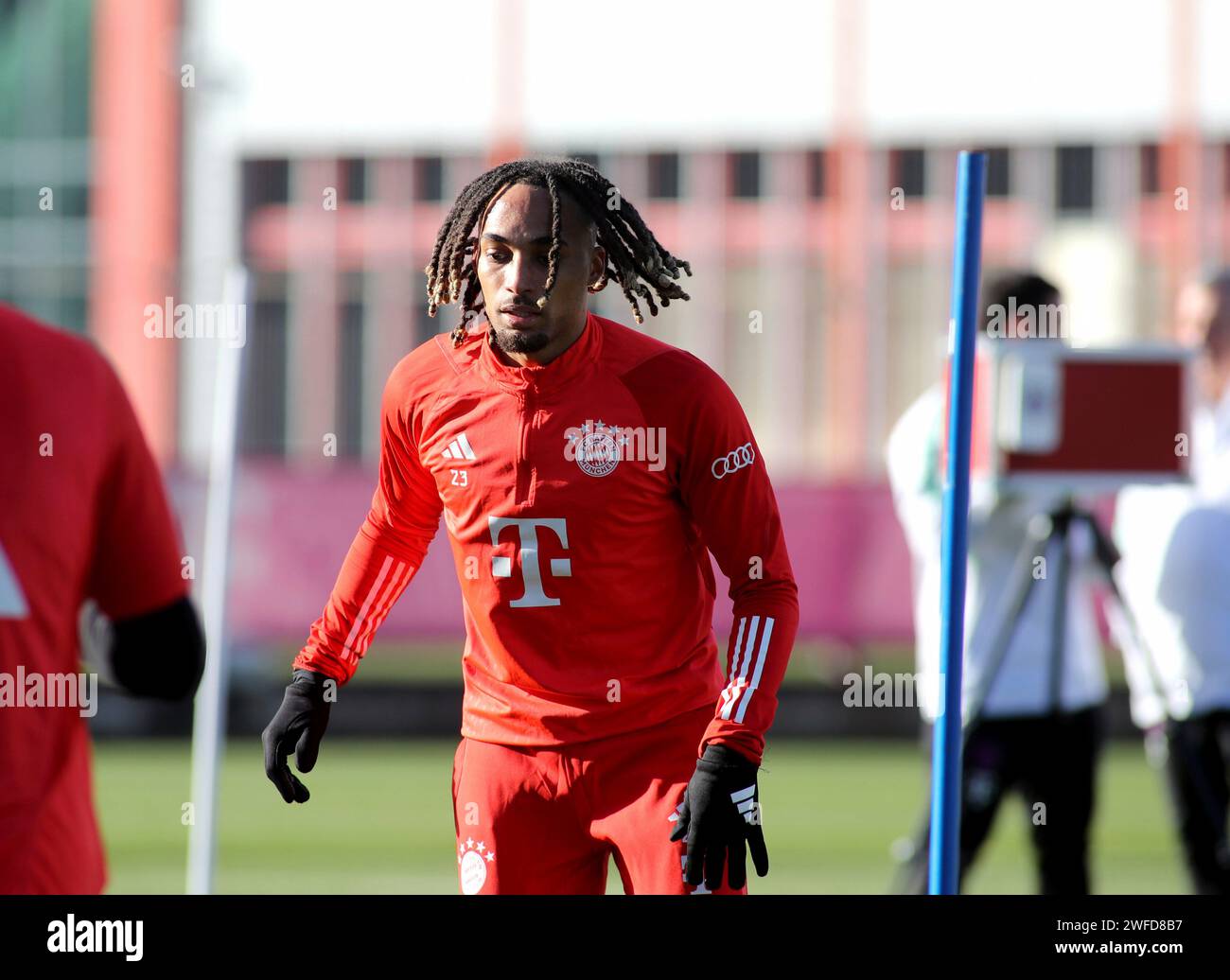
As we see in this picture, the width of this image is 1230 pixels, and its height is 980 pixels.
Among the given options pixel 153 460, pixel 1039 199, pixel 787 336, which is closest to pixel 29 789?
pixel 153 460

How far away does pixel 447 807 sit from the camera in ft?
34.9

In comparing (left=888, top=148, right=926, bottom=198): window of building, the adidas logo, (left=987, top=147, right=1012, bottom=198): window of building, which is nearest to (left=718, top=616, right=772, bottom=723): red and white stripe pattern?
the adidas logo

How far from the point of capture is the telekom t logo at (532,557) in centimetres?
341

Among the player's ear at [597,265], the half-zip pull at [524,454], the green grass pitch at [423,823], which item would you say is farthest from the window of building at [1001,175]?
the half-zip pull at [524,454]

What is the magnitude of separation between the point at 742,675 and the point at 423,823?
21.8 feet

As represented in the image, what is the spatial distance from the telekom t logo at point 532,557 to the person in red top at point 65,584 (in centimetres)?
62

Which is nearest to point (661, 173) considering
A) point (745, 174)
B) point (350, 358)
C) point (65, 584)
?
point (745, 174)

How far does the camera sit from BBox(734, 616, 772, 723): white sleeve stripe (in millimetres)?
3295

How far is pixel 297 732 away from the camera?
348 centimetres

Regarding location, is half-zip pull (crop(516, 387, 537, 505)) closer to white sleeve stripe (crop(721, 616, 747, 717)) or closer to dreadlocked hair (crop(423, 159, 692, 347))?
dreadlocked hair (crop(423, 159, 692, 347))

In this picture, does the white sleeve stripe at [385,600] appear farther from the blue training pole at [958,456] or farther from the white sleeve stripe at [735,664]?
the blue training pole at [958,456]

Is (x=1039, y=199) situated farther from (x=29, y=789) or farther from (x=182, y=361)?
(x=29, y=789)
